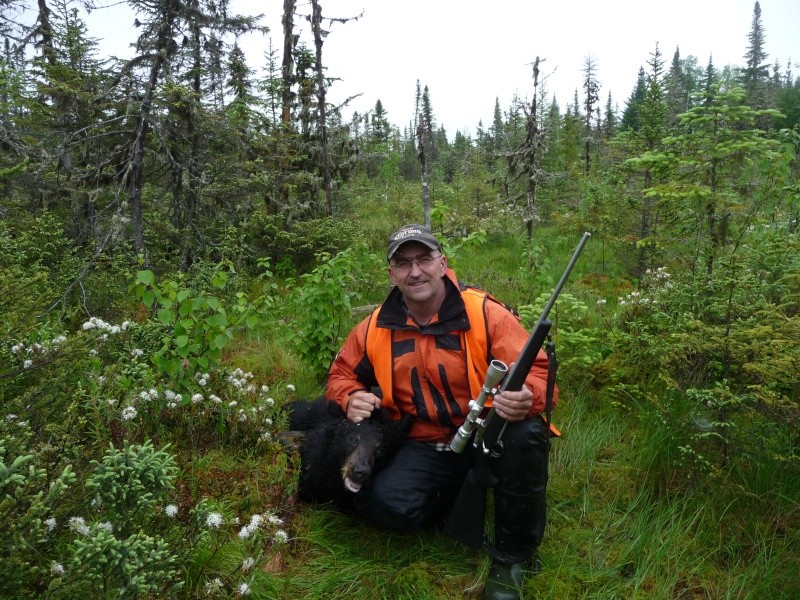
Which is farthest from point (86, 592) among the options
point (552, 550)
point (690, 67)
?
point (690, 67)

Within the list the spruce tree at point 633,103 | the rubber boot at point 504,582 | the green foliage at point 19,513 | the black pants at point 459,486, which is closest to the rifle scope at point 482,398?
the black pants at point 459,486

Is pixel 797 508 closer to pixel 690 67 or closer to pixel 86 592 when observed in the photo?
pixel 86 592

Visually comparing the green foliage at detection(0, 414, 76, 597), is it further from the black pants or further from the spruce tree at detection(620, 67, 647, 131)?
the spruce tree at detection(620, 67, 647, 131)

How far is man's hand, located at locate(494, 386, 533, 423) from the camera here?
97.7 inches

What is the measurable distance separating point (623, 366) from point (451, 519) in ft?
7.59

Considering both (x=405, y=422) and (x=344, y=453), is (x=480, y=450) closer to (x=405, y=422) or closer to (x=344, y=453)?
(x=405, y=422)

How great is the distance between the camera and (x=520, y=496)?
2.66 meters

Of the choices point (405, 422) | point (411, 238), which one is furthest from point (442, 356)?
point (411, 238)

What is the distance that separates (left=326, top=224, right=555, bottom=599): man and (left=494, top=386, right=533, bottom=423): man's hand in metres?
0.13

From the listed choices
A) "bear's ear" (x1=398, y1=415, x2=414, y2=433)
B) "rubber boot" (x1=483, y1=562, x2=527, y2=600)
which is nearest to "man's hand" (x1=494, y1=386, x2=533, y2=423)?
"bear's ear" (x1=398, y1=415, x2=414, y2=433)

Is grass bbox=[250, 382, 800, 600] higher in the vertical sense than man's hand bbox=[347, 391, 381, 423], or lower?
lower

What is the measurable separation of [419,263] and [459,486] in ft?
4.84

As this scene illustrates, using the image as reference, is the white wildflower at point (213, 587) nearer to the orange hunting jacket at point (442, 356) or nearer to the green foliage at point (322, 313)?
the orange hunting jacket at point (442, 356)

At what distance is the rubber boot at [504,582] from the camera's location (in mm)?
2525
